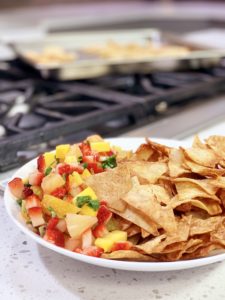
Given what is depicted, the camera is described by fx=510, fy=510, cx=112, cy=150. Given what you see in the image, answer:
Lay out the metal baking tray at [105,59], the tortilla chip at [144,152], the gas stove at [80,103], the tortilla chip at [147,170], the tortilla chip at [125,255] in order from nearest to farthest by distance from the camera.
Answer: the tortilla chip at [125,255], the tortilla chip at [147,170], the tortilla chip at [144,152], the gas stove at [80,103], the metal baking tray at [105,59]

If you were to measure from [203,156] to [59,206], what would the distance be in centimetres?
24

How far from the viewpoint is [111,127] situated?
1.33m

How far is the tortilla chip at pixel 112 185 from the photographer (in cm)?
73

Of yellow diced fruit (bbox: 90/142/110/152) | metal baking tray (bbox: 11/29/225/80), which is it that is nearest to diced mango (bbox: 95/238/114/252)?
yellow diced fruit (bbox: 90/142/110/152)

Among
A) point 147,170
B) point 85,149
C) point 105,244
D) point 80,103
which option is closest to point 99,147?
point 85,149

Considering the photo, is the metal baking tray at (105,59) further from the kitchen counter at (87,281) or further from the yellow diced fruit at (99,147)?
the kitchen counter at (87,281)

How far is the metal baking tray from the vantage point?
1.58m

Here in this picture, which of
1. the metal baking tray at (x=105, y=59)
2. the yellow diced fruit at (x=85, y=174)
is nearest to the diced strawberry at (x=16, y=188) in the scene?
the yellow diced fruit at (x=85, y=174)

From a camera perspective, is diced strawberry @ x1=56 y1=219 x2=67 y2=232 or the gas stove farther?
the gas stove

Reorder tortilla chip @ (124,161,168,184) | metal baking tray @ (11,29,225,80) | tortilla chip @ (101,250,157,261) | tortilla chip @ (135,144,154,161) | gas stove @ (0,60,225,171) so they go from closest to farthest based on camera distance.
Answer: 1. tortilla chip @ (101,250,157,261)
2. tortilla chip @ (124,161,168,184)
3. tortilla chip @ (135,144,154,161)
4. gas stove @ (0,60,225,171)
5. metal baking tray @ (11,29,225,80)

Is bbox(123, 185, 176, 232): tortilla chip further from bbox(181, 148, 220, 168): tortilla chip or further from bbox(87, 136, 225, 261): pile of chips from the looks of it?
bbox(181, 148, 220, 168): tortilla chip

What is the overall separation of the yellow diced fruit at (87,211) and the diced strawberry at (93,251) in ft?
0.15

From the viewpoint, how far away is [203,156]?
2.65ft

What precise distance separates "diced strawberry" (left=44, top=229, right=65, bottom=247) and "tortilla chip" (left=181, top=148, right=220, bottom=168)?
0.24 m
